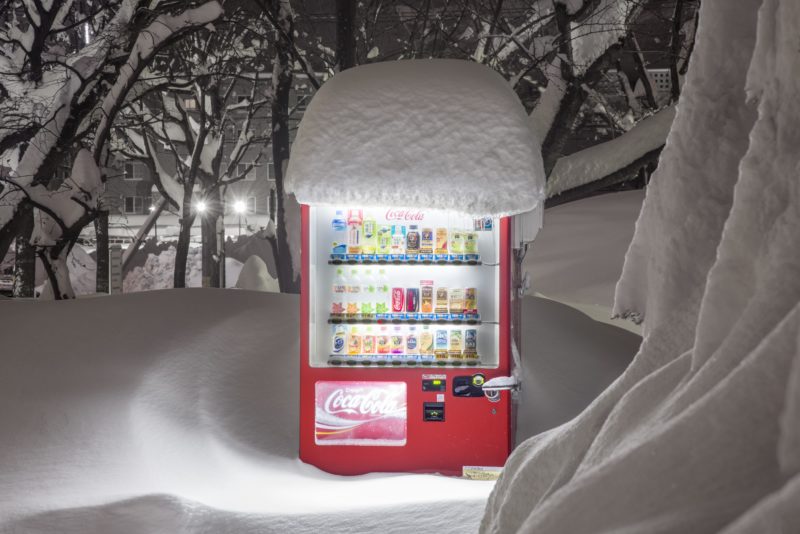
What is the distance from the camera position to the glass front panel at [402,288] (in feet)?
21.4

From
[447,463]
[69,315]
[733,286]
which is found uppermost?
[733,286]

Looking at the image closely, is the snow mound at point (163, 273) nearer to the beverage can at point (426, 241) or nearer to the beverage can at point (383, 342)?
the beverage can at point (383, 342)

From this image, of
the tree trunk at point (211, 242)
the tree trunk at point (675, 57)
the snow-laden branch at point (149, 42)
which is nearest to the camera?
the snow-laden branch at point (149, 42)

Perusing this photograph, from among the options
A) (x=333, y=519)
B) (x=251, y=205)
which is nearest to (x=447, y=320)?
(x=333, y=519)

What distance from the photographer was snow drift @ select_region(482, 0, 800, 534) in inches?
54.5

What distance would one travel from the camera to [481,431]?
21.3 ft

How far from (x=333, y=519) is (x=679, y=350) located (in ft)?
11.1

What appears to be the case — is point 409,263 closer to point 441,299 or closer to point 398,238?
point 398,238

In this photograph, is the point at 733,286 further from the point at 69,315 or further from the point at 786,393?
the point at 69,315

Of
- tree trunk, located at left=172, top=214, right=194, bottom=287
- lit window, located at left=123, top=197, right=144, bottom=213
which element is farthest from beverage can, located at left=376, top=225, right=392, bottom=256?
lit window, located at left=123, top=197, right=144, bottom=213

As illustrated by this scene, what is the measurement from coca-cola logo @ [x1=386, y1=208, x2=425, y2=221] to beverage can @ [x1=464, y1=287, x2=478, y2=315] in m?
0.76

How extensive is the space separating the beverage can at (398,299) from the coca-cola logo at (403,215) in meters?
0.62

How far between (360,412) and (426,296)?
115cm

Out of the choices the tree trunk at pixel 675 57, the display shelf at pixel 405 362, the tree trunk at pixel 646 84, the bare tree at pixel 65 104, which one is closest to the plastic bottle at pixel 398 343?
the display shelf at pixel 405 362
